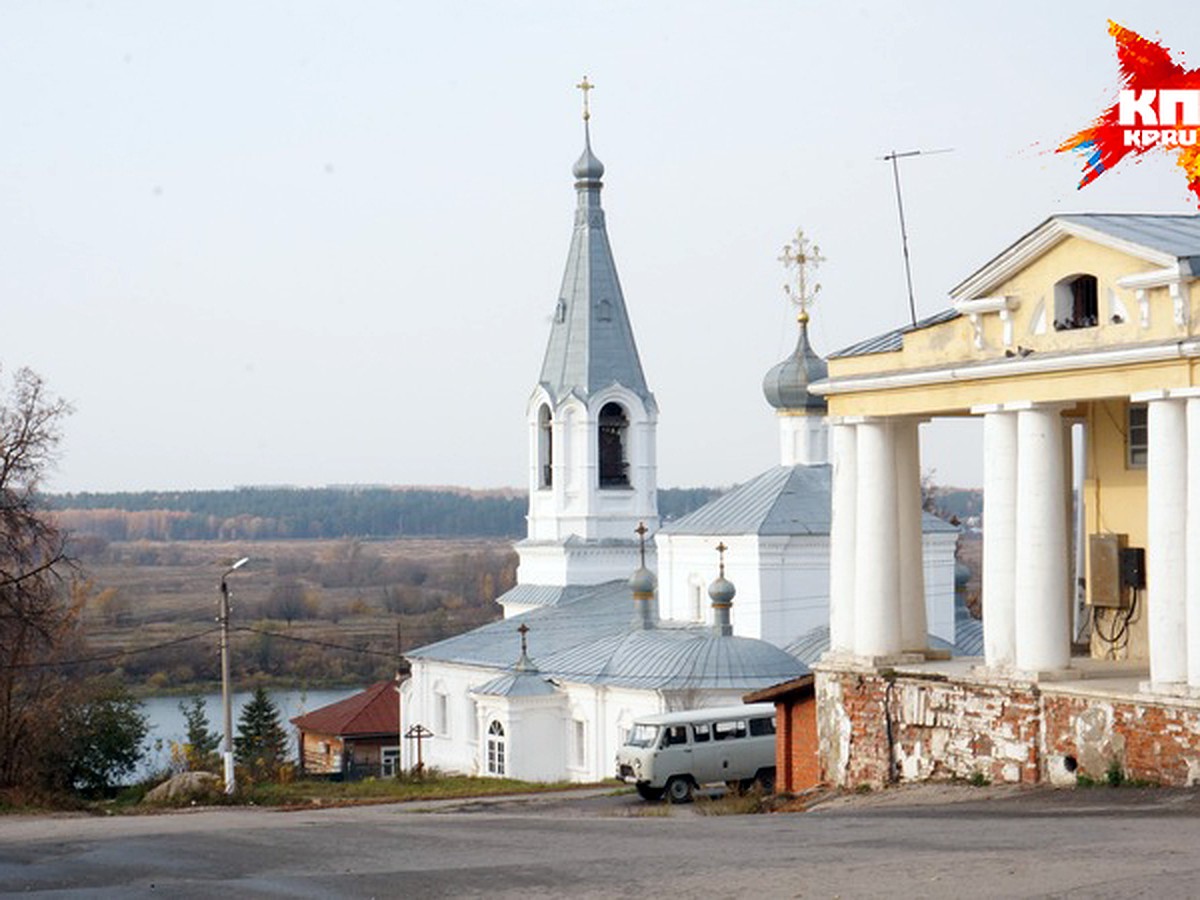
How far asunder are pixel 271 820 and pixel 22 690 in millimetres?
18469

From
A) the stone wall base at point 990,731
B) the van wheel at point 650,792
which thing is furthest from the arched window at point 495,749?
the stone wall base at point 990,731

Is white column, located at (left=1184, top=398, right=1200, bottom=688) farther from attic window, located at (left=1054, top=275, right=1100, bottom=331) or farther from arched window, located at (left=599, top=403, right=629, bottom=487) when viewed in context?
arched window, located at (left=599, top=403, right=629, bottom=487)

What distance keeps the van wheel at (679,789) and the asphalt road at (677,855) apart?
1064 centimetres

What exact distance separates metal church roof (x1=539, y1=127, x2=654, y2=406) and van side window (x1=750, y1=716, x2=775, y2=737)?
21808 mm

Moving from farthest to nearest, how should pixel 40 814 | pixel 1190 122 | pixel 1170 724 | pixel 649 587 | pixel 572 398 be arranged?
pixel 572 398
pixel 649 587
pixel 40 814
pixel 1170 724
pixel 1190 122

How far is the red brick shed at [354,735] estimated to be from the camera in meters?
57.0

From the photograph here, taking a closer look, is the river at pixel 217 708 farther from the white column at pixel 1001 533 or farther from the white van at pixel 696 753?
the white column at pixel 1001 533

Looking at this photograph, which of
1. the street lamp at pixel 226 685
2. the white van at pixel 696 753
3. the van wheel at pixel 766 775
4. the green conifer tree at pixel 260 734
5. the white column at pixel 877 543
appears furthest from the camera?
the green conifer tree at pixel 260 734

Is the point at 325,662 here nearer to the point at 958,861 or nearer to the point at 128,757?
the point at 128,757

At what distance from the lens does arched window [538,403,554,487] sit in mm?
52438

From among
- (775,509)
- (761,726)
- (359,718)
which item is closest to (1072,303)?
(761,726)

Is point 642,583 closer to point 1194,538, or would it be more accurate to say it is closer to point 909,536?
point 909,536

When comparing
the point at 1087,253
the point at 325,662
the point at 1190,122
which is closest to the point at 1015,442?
the point at 1087,253

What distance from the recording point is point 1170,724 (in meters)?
18.0
